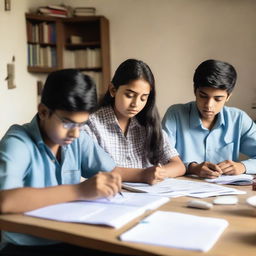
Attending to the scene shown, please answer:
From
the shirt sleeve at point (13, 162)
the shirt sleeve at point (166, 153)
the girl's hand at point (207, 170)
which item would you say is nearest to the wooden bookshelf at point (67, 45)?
the shirt sleeve at point (166, 153)

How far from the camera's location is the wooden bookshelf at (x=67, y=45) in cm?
419

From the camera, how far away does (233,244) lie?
795mm

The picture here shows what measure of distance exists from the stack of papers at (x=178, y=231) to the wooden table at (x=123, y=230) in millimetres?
15

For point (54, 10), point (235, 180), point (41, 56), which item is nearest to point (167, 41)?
point (54, 10)

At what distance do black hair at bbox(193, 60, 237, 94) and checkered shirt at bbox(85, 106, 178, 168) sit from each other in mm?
343

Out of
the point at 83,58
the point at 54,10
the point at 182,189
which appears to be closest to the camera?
the point at 182,189

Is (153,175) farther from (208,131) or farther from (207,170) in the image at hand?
(208,131)

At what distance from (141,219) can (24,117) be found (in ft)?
11.1

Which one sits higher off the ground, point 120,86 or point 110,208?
point 120,86

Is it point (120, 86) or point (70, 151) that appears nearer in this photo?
point (70, 151)

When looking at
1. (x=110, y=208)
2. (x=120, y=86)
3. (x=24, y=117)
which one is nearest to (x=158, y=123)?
(x=120, y=86)

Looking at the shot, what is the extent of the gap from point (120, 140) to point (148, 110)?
191 millimetres

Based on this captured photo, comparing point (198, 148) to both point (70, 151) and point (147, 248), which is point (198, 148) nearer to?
point (70, 151)

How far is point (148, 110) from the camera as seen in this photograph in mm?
1725
